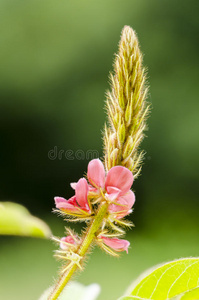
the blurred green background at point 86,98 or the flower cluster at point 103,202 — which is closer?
the flower cluster at point 103,202

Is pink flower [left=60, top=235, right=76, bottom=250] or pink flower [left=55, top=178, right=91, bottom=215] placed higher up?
pink flower [left=55, top=178, right=91, bottom=215]

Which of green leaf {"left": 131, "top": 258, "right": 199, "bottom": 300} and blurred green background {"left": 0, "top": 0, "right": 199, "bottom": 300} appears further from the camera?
blurred green background {"left": 0, "top": 0, "right": 199, "bottom": 300}

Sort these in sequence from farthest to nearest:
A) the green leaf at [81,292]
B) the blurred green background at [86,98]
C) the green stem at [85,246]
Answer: the blurred green background at [86,98], the green leaf at [81,292], the green stem at [85,246]

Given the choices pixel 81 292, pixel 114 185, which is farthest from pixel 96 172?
pixel 81 292

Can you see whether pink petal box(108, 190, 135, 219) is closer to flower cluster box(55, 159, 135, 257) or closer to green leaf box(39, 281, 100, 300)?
flower cluster box(55, 159, 135, 257)

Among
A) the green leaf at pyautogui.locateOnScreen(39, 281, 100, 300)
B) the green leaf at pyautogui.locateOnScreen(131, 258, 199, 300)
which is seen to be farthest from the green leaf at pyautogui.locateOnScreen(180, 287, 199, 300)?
the green leaf at pyautogui.locateOnScreen(39, 281, 100, 300)

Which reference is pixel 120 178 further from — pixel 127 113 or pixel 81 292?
pixel 81 292

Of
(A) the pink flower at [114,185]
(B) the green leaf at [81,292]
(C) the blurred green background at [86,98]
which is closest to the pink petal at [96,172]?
(A) the pink flower at [114,185]

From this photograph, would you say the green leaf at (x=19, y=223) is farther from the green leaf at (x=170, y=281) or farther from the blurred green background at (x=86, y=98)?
the blurred green background at (x=86, y=98)
